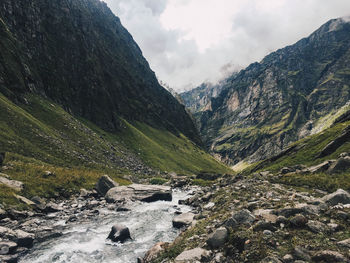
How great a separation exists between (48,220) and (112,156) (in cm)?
6905

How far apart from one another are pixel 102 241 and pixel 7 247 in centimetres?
805

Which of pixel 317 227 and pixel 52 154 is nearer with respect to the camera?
pixel 317 227

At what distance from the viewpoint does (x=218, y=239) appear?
1364 cm

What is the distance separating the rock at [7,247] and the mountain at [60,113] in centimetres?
951

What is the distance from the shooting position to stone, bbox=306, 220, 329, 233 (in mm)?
12070

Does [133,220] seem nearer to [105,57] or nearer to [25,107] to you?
[25,107]

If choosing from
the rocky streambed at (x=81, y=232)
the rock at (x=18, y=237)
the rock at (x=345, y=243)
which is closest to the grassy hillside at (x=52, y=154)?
the rocky streambed at (x=81, y=232)

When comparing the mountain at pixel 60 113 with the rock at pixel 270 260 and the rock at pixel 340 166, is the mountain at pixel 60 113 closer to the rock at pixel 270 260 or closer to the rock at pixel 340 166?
the rock at pixel 270 260

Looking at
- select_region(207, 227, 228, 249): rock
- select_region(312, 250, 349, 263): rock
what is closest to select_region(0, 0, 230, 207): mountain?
select_region(207, 227, 228, 249): rock

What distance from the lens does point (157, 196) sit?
48312 mm

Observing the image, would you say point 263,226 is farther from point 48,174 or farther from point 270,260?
point 48,174

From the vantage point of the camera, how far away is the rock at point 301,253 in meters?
10.0

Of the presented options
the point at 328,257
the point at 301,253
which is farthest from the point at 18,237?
the point at 328,257

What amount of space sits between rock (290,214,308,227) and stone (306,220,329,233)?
0.25 m
